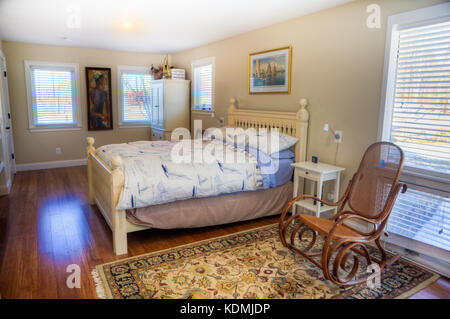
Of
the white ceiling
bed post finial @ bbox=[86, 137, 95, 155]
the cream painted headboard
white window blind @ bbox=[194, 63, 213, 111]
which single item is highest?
the white ceiling

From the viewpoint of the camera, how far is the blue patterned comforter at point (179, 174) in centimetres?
284

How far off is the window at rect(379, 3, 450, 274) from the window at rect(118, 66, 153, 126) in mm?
5258

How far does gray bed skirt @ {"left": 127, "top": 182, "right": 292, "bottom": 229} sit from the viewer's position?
3033 mm

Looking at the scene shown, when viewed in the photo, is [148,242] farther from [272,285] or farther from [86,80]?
[86,80]

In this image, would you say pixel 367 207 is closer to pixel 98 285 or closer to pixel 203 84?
pixel 98 285

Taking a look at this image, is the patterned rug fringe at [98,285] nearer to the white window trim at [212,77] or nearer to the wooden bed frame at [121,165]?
the wooden bed frame at [121,165]

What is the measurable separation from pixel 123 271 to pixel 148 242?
0.57 metres

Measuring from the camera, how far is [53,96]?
243 inches

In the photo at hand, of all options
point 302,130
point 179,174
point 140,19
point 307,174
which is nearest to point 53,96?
point 140,19

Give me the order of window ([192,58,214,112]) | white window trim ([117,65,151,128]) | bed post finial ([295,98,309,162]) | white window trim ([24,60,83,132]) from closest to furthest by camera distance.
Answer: bed post finial ([295,98,309,162]) → window ([192,58,214,112]) → white window trim ([24,60,83,132]) → white window trim ([117,65,151,128])

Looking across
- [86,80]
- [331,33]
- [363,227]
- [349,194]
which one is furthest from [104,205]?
[86,80]

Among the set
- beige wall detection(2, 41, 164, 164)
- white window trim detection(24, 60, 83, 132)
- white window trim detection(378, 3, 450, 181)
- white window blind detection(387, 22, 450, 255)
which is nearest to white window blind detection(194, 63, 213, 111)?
beige wall detection(2, 41, 164, 164)

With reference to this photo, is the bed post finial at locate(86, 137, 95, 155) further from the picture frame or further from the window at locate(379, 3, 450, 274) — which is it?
the window at locate(379, 3, 450, 274)
